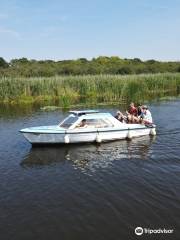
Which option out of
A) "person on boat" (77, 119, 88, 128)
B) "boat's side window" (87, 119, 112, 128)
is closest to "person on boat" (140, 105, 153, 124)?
"boat's side window" (87, 119, 112, 128)

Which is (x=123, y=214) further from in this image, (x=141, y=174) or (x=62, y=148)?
(x=62, y=148)

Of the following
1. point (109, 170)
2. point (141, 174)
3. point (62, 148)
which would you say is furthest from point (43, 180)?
point (62, 148)

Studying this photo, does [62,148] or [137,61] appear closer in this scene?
[62,148]

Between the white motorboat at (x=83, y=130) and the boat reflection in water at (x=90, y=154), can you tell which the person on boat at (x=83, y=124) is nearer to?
the white motorboat at (x=83, y=130)

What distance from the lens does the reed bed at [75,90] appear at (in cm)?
4141

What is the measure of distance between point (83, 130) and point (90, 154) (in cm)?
198

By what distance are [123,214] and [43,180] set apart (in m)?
4.54

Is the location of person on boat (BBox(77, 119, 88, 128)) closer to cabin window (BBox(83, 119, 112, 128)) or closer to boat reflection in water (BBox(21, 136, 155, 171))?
cabin window (BBox(83, 119, 112, 128))

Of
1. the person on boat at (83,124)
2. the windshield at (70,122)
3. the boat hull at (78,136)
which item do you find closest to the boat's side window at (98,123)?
the person on boat at (83,124)

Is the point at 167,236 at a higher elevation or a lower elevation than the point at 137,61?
lower

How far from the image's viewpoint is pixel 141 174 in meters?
14.9

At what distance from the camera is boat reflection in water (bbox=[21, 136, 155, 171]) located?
17156mm

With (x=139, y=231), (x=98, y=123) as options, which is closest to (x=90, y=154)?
(x=98, y=123)

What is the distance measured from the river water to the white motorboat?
1.48ft
